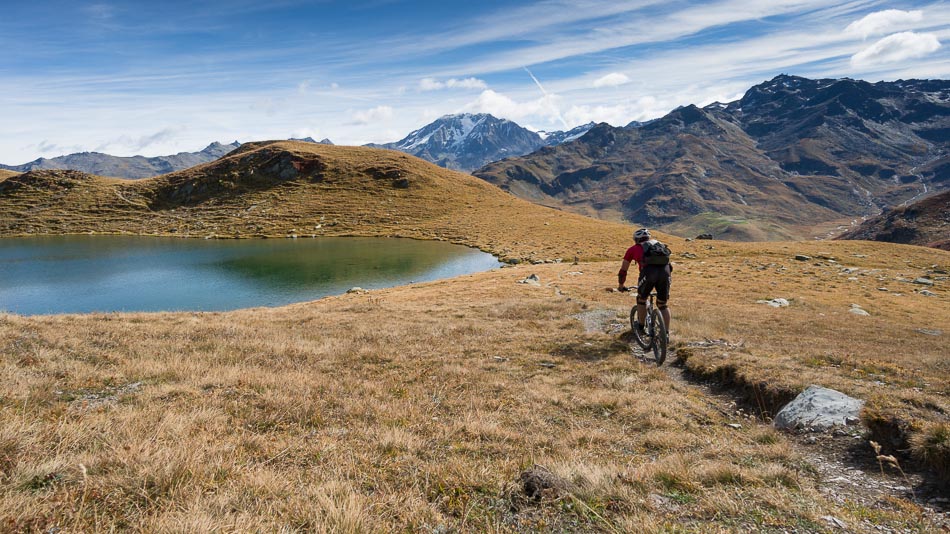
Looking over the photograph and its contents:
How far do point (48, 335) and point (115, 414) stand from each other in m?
8.26

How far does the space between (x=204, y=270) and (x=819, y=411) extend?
6534cm

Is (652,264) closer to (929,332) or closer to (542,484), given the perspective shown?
(542,484)

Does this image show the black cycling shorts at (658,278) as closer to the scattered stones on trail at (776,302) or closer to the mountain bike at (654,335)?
the mountain bike at (654,335)

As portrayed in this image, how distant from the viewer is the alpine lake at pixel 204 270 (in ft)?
133

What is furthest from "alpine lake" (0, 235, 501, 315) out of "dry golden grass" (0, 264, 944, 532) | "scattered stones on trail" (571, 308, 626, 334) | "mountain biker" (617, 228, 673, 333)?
"mountain biker" (617, 228, 673, 333)

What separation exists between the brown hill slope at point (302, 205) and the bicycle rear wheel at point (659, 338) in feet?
186

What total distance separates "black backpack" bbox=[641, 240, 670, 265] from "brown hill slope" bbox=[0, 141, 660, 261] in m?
57.1

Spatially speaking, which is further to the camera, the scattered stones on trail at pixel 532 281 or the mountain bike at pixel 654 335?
the scattered stones on trail at pixel 532 281

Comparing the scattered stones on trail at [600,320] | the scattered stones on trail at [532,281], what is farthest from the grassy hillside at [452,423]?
the scattered stones on trail at [532,281]

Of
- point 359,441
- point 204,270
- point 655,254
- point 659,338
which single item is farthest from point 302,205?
point 359,441

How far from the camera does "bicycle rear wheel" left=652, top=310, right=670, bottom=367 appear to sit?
41.7ft

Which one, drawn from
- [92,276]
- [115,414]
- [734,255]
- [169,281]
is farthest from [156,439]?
[734,255]

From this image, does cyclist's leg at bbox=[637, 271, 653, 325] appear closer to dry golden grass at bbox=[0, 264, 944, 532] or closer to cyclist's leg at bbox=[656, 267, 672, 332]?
cyclist's leg at bbox=[656, 267, 672, 332]

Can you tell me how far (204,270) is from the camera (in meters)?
56.9
